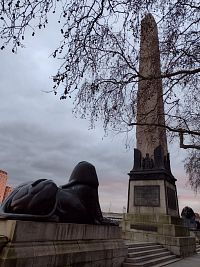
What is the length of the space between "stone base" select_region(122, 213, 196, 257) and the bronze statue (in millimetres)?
5770

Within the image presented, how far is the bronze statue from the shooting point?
5.58 metres

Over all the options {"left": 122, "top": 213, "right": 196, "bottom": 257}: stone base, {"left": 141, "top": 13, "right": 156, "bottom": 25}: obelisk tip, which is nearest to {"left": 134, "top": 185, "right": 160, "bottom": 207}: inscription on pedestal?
{"left": 122, "top": 213, "right": 196, "bottom": 257}: stone base

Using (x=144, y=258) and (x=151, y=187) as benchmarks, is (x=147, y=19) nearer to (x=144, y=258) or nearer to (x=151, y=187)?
(x=144, y=258)

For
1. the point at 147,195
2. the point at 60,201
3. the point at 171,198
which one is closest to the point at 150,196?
the point at 147,195

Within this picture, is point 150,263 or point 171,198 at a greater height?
point 171,198

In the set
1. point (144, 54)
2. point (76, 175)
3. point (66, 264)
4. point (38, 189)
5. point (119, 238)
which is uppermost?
point (144, 54)

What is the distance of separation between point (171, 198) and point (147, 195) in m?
1.43

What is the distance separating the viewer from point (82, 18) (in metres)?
5.09

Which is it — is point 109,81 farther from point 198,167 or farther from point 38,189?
point 198,167

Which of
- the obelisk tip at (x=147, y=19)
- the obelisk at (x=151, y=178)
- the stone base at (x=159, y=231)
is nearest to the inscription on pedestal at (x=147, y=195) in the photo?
the obelisk at (x=151, y=178)

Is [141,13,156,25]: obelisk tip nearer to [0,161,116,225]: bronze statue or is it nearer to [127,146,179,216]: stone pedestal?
[0,161,116,225]: bronze statue

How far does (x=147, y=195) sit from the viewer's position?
1443 cm

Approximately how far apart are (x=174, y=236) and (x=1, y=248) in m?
10.0

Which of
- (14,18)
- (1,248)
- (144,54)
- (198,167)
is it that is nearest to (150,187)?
(198,167)
